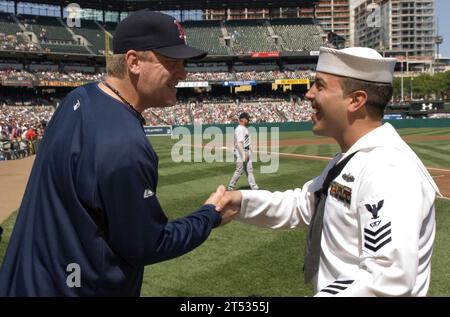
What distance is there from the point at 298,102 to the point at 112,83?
63.0 meters

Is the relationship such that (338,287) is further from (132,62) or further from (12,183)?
(12,183)

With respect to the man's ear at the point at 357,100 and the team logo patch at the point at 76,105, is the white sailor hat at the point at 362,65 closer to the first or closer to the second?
the man's ear at the point at 357,100

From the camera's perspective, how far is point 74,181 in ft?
6.62

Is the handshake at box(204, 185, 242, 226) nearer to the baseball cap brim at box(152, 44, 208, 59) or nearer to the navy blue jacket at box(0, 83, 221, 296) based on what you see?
the navy blue jacket at box(0, 83, 221, 296)

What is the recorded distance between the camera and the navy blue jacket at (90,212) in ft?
6.41

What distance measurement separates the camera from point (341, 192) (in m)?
2.04

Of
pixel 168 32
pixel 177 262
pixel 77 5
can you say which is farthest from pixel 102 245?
pixel 77 5

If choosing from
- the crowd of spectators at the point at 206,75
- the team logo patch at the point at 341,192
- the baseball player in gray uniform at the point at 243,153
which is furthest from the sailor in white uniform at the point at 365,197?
the crowd of spectators at the point at 206,75

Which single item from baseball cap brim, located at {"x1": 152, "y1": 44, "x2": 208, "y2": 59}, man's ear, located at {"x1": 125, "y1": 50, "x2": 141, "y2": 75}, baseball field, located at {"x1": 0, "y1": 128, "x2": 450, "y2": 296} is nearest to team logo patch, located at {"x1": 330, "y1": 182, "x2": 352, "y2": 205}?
baseball cap brim, located at {"x1": 152, "y1": 44, "x2": 208, "y2": 59}

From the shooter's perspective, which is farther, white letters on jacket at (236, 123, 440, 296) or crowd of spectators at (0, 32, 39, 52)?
crowd of spectators at (0, 32, 39, 52)

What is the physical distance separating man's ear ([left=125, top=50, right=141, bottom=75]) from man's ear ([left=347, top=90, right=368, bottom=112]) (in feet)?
3.22

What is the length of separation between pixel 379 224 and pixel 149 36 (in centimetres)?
130

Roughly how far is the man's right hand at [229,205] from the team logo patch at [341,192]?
0.67 m

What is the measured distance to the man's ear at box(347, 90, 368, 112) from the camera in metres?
2.17
